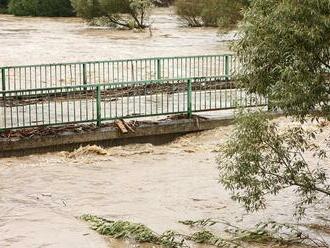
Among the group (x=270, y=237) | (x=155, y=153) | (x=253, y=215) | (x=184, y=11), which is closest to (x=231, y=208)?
(x=253, y=215)

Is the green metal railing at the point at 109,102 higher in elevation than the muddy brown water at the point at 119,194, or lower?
higher

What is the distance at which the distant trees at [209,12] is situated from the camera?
50.4 metres

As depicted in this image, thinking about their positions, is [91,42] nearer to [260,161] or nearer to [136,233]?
[136,233]

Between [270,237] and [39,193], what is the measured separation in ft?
16.1

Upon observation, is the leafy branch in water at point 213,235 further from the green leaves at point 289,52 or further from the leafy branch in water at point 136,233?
the green leaves at point 289,52

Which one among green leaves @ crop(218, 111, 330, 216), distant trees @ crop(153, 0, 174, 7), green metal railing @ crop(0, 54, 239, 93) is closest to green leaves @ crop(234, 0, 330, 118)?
green leaves @ crop(218, 111, 330, 216)

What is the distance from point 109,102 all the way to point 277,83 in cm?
1166

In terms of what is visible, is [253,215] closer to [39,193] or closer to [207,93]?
[39,193]

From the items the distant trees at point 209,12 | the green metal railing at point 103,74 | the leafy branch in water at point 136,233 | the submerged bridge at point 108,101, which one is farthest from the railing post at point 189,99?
the distant trees at point 209,12

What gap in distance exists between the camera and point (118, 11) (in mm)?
66562

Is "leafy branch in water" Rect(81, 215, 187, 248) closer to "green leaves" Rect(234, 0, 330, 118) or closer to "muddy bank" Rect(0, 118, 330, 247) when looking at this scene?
"muddy bank" Rect(0, 118, 330, 247)

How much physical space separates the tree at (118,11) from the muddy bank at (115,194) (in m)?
48.2

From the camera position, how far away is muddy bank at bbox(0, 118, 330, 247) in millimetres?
11227

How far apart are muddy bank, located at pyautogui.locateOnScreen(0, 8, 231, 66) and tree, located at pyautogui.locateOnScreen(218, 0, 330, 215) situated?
94.2ft
